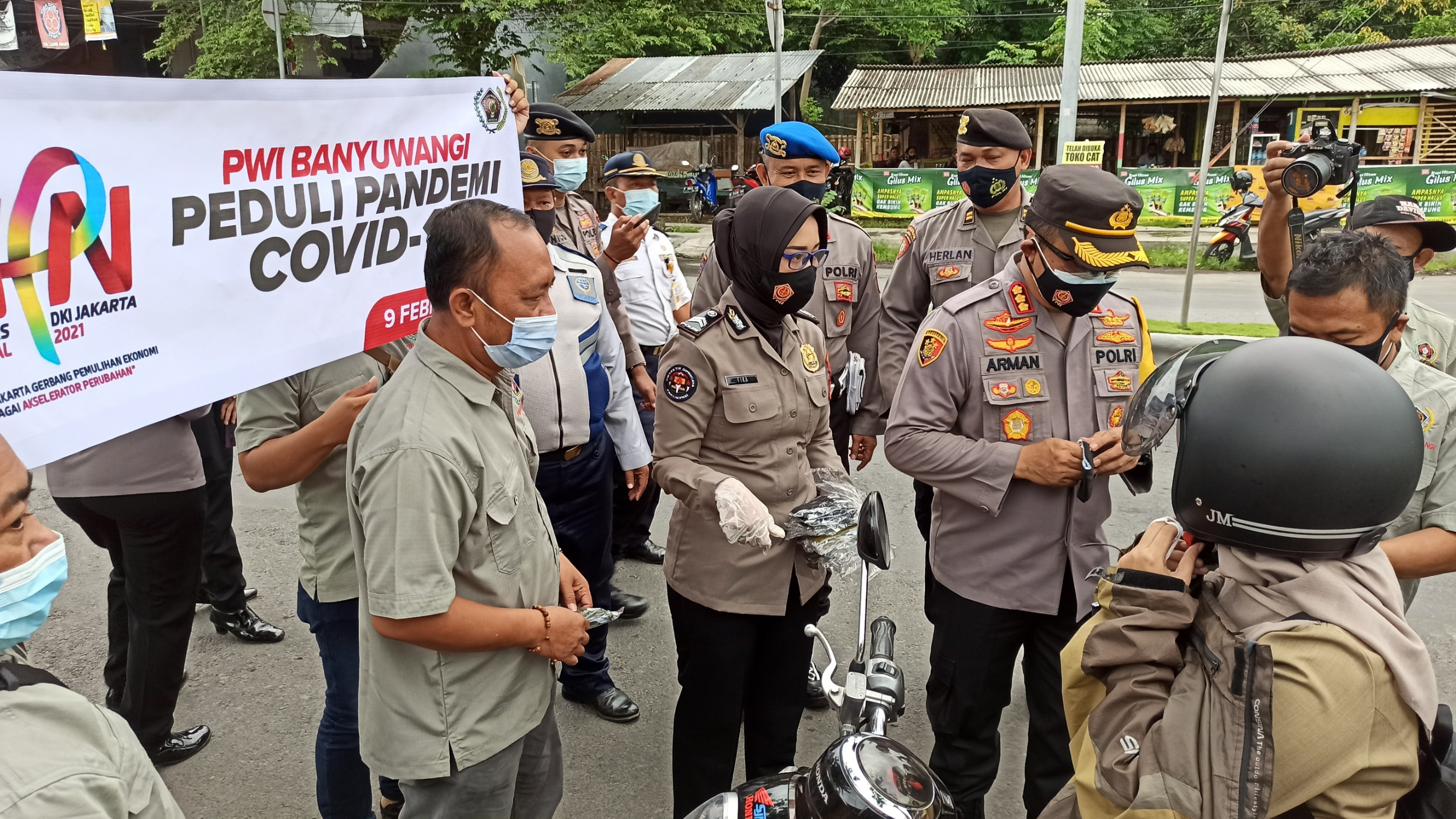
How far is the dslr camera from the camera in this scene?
3238 millimetres

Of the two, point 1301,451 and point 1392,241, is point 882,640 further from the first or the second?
point 1392,241

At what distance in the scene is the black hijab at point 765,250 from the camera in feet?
8.70

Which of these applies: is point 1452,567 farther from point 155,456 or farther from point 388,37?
point 388,37

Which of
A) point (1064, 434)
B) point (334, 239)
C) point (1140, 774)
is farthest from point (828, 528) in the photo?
point (334, 239)

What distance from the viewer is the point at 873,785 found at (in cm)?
141

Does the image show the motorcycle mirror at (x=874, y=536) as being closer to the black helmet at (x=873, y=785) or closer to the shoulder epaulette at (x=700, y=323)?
the black helmet at (x=873, y=785)

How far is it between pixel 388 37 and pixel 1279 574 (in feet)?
76.4

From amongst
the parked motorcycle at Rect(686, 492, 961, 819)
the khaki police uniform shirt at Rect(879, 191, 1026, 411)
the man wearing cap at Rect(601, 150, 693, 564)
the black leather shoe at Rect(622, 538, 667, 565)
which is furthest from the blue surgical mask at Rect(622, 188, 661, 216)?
the parked motorcycle at Rect(686, 492, 961, 819)

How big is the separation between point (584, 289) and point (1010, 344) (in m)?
1.56

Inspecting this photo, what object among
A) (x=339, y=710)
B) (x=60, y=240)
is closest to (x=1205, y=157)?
(x=339, y=710)

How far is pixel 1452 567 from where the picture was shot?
8.27 feet

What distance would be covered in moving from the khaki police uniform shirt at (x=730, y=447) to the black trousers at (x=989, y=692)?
44 cm

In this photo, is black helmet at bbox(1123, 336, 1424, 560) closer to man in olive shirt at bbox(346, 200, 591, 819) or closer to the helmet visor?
the helmet visor

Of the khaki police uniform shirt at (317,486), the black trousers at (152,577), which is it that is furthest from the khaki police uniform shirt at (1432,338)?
the black trousers at (152,577)
